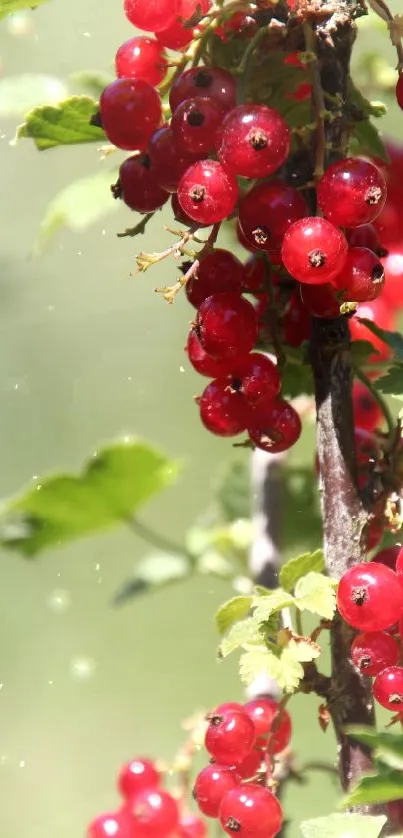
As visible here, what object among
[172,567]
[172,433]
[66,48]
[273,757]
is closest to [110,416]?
[172,433]

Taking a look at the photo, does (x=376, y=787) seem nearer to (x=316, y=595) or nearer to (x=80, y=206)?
(x=316, y=595)

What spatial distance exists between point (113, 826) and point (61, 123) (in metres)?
0.67

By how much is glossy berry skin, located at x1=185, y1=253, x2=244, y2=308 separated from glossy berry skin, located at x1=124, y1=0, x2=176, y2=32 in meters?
0.19

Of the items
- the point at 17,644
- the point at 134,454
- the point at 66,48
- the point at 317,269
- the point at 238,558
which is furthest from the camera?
the point at 66,48

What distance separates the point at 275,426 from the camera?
0.85 metres

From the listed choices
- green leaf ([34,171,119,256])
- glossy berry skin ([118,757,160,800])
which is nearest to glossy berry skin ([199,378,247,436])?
glossy berry skin ([118,757,160,800])

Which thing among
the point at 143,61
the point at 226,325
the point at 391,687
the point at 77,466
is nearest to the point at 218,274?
the point at 226,325

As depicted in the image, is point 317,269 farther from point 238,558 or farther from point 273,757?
point 238,558

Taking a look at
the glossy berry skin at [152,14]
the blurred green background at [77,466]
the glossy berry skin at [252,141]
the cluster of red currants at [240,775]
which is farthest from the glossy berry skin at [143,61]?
the blurred green background at [77,466]

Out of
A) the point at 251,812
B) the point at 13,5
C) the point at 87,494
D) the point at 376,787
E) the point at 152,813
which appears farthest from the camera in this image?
the point at 87,494

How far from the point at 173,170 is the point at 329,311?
0.50 ft

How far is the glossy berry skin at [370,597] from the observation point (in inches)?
28.7

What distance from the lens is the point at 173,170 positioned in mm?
820

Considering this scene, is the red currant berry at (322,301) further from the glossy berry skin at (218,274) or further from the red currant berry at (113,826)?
the red currant berry at (113,826)
